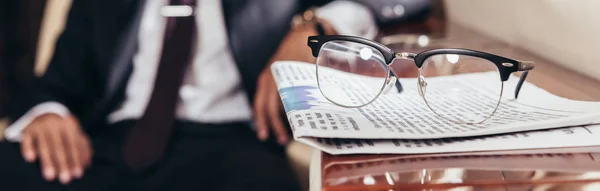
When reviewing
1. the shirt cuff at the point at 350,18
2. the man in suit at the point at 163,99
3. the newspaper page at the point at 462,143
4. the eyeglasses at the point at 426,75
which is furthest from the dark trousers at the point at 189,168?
the newspaper page at the point at 462,143

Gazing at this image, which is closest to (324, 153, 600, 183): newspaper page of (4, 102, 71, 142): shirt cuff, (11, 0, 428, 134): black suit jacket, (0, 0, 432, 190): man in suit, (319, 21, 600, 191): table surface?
(319, 21, 600, 191): table surface

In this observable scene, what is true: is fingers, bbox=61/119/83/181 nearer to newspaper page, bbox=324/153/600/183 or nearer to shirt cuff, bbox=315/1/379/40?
shirt cuff, bbox=315/1/379/40

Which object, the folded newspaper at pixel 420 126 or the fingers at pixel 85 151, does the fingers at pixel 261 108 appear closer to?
the fingers at pixel 85 151

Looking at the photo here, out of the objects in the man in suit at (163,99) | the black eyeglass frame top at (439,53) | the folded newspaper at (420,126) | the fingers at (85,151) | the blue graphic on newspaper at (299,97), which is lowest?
the fingers at (85,151)

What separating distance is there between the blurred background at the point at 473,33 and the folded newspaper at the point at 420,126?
96 mm

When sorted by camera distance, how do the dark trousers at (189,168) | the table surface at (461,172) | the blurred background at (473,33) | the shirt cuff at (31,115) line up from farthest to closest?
the shirt cuff at (31,115) < the dark trousers at (189,168) < the blurred background at (473,33) < the table surface at (461,172)

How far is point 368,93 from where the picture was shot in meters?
0.49

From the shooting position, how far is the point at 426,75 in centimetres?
52

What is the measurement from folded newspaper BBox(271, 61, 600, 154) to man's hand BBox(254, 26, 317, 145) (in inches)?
14.7

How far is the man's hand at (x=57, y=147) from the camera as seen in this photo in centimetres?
89

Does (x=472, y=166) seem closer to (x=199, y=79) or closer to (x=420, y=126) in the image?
(x=420, y=126)

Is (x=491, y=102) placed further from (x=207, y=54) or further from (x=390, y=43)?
(x=207, y=54)

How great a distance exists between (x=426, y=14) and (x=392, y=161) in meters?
0.63

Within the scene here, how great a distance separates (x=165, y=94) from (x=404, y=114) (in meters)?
0.59
